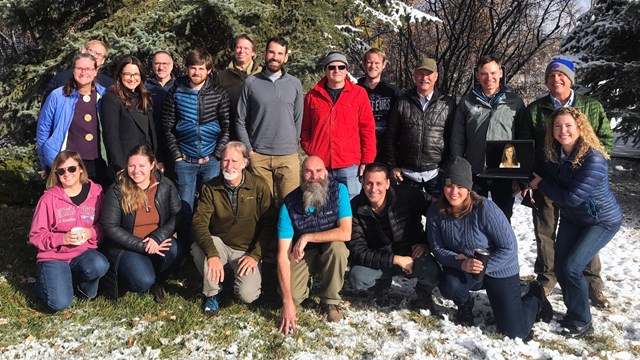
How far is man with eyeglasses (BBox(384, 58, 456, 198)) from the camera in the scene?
4.44 metres

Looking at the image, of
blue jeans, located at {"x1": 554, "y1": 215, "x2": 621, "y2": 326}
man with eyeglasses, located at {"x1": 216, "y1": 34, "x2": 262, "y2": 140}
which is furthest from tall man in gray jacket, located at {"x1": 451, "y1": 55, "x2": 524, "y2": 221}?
man with eyeglasses, located at {"x1": 216, "y1": 34, "x2": 262, "y2": 140}

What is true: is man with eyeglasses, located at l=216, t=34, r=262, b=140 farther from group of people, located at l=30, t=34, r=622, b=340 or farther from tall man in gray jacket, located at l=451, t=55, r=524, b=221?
tall man in gray jacket, located at l=451, t=55, r=524, b=221

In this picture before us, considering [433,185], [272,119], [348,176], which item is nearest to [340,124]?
[348,176]

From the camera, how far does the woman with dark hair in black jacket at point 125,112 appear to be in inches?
170

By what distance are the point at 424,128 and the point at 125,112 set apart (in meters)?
2.77

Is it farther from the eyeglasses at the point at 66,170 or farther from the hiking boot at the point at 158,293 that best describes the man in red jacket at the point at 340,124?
the eyeglasses at the point at 66,170

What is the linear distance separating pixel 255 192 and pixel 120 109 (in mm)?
1502

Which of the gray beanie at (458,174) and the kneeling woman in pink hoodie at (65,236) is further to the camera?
the kneeling woman in pink hoodie at (65,236)

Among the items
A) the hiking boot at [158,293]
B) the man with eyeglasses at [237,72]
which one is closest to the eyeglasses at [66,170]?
the hiking boot at [158,293]

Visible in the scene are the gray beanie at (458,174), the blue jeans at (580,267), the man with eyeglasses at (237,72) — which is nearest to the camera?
the gray beanie at (458,174)

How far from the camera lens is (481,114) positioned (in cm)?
425

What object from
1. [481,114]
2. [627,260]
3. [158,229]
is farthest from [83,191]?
[627,260]

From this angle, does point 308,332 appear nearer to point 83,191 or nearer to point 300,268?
point 300,268

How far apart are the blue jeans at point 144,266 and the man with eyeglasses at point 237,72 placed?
1280 millimetres
